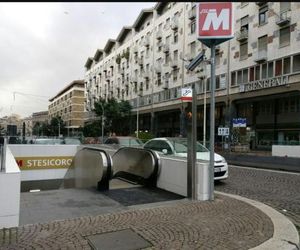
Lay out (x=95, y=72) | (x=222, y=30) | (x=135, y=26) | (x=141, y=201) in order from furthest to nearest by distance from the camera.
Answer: (x=95, y=72) < (x=135, y=26) < (x=141, y=201) < (x=222, y=30)

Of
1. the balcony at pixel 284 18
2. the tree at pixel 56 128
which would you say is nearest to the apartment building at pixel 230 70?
the balcony at pixel 284 18

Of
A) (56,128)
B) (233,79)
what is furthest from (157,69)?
(56,128)

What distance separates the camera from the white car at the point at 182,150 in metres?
11.8

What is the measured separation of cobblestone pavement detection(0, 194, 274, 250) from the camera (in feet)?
16.9

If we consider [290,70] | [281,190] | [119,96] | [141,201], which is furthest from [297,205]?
[119,96]

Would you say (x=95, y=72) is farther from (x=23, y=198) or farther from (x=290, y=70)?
(x=23, y=198)

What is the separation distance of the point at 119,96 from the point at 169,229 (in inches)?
2769

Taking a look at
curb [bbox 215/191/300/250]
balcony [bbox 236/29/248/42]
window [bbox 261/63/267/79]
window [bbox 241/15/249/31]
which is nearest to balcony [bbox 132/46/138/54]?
balcony [bbox 236/29/248/42]

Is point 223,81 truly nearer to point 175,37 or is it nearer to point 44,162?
point 175,37

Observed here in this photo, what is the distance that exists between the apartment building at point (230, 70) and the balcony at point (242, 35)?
0.09 meters

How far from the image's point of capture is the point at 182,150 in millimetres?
12570

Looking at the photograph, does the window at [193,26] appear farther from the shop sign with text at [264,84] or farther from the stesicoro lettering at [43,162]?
the stesicoro lettering at [43,162]

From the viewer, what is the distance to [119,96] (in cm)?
7544

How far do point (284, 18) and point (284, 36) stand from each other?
1655 mm
